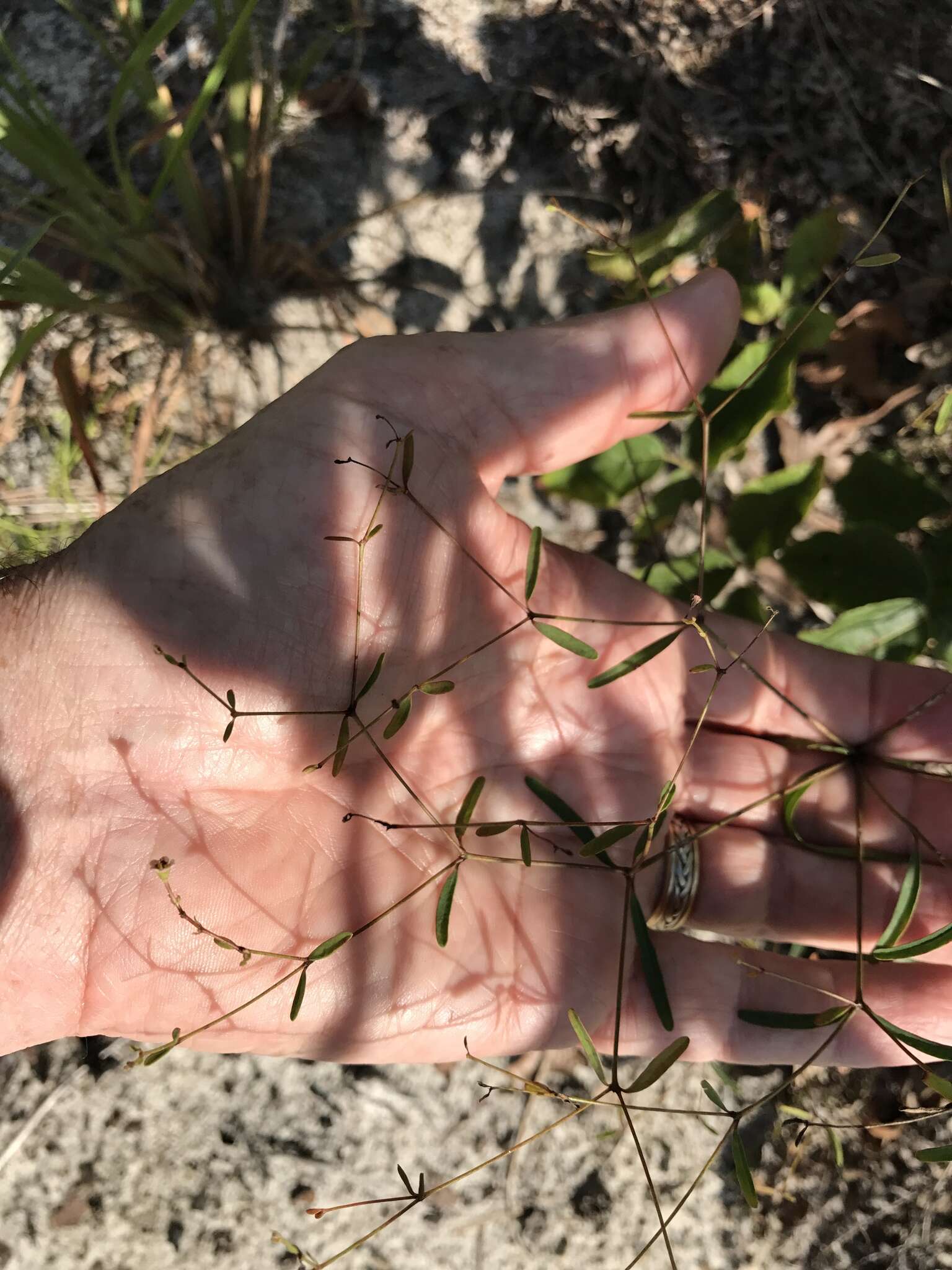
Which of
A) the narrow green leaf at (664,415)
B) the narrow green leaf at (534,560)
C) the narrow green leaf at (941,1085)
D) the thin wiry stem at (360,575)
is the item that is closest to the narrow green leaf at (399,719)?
the thin wiry stem at (360,575)

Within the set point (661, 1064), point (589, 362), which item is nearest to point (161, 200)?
point (589, 362)

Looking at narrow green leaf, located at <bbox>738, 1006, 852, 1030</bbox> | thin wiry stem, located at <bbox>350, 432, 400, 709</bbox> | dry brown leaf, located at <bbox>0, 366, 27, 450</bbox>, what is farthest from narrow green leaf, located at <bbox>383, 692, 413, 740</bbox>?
dry brown leaf, located at <bbox>0, 366, 27, 450</bbox>

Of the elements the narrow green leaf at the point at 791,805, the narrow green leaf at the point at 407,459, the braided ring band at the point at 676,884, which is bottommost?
the braided ring band at the point at 676,884

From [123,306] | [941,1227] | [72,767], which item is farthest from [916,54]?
[941,1227]

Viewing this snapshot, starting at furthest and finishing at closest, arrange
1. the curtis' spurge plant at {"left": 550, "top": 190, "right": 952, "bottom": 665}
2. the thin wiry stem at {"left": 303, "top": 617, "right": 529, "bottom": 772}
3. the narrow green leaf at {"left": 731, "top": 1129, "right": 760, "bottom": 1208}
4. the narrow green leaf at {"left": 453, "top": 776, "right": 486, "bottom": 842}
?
the curtis' spurge plant at {"left": 550, "top": 190, "right": 952, "bottom": 665}
the thin wiry stem at {"left": 303, "top": 617, "right": 529, "bottom": 772}
the narrow green leaf at {"left": 453, "top": 776, "right": 486, "bottom": 842}
the narrow green leaf at {"left": 731, "top": 1129, "right": 760, "bottom": 1208}

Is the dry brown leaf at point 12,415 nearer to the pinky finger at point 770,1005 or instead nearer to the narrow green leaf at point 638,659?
the narrow green leaf at point 638,659

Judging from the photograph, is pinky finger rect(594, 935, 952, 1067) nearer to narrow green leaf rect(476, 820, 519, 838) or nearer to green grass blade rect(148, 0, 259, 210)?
narrow green leaf rect(476, 820, 519, 838)

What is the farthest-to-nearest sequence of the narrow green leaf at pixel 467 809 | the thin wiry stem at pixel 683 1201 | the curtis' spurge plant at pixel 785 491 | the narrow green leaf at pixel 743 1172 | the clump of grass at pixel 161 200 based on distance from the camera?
the clump of grass at pixel 161 200
the curtis' spurge plant at pixel 785 491
the narrow green leaf at pixel 467 809
the narrow green leaf at pixel 743 1172
the thin wiry stem at pixel 683 1201

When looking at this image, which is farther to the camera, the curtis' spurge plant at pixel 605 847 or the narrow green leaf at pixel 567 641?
the narrow green leaf at pixel 567 641
